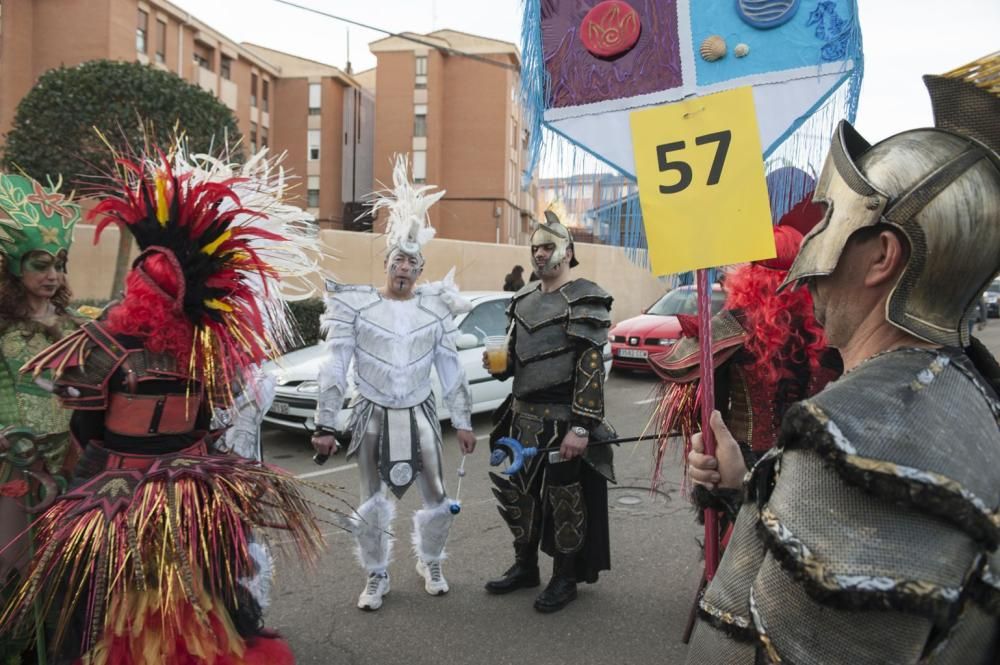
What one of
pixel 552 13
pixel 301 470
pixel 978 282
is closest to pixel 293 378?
pixel 301 470

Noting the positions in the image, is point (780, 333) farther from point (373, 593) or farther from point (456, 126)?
point (456, 126)

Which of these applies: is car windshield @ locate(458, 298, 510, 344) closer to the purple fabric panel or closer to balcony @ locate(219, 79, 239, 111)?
the purple fabric panel

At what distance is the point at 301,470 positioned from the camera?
659cm

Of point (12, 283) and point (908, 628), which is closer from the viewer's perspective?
point (908, 628)

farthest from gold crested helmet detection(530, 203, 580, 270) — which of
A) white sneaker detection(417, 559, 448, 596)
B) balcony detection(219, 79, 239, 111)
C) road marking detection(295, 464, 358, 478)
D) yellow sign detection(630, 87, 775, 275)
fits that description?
balcony detection(219, 79, 239, 111)

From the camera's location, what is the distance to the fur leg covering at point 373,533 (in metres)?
3.90

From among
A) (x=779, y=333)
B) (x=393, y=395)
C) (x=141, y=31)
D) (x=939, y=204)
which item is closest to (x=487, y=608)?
(x=393, y=395)

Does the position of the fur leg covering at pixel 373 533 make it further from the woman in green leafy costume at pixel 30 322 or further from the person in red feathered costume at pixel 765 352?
the person in red feathered costume at pixel 765 352

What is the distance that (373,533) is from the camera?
392cm

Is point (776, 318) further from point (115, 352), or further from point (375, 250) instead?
point (375, 250)

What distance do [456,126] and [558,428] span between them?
3620 centimetres

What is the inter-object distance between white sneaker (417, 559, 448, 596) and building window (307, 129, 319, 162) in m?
38.0

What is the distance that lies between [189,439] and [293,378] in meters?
4.75

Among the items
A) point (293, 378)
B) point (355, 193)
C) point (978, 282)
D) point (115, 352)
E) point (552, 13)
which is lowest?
point (293, 378)
